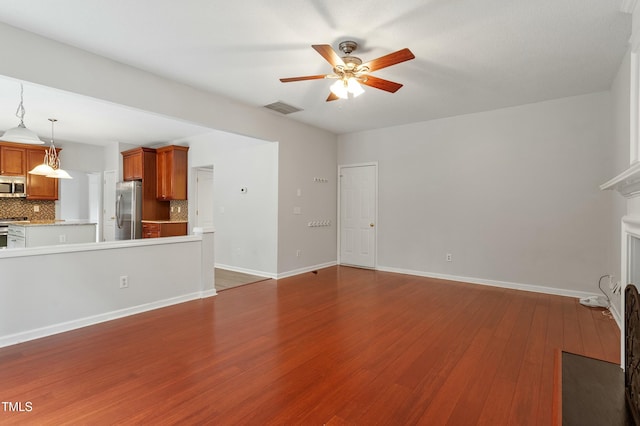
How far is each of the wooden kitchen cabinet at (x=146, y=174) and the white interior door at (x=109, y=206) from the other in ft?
1.66

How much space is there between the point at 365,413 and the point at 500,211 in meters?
4.02

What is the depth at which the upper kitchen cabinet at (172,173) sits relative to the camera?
264 inches

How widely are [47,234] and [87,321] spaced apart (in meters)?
2.24

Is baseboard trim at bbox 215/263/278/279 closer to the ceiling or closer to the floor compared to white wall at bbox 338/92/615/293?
closer to the floor

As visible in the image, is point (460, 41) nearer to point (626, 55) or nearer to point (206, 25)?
point (626, 55)

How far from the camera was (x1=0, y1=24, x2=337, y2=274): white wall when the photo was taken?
111 inches

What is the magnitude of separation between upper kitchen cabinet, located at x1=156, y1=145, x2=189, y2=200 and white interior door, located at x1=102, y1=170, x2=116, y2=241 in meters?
1.30

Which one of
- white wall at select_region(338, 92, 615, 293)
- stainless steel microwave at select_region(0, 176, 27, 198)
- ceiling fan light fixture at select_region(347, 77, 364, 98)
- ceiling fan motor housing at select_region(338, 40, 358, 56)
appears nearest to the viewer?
ceiling fan motor housing at select_region(338, 40, 358, 56)

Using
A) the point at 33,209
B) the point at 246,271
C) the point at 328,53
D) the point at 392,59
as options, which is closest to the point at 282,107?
the point at 328,53

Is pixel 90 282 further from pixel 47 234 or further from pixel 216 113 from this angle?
pixel 216 113

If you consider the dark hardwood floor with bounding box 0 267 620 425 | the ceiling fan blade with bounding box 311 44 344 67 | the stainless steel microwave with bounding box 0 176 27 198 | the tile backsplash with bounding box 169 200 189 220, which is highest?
the ceiling fan blade with bounding box 311 44 344 67

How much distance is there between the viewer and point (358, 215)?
6383mm

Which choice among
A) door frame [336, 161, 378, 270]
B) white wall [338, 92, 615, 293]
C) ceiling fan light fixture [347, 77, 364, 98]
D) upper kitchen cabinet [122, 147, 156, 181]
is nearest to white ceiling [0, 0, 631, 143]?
ceiling fan light fixture [347, 77, 364, 98]

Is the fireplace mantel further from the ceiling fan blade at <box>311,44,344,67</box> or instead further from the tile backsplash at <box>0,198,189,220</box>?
the tile backsplash at <box>0,198,189,220</box>
